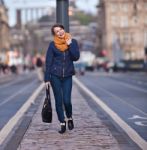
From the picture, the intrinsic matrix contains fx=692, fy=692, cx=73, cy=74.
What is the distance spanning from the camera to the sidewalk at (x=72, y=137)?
38.3ft

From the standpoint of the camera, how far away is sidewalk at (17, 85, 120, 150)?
11.7m

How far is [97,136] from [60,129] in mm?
1217

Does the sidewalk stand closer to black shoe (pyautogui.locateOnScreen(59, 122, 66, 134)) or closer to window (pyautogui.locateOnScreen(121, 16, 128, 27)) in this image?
black shoe (pyautogui.locateOnScreen(59, 122, 66, 134))

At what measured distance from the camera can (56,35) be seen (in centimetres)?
1319

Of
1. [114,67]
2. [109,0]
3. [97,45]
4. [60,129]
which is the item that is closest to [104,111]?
[60,129]

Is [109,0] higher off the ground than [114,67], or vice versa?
[109,0]

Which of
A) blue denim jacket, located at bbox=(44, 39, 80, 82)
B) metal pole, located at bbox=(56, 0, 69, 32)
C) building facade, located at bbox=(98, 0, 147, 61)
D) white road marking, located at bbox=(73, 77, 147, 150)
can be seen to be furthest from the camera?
building facade, located at bbox=(98, 0, 147, 61)

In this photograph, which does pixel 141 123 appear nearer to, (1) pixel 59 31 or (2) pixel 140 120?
(2) pixel 140 120

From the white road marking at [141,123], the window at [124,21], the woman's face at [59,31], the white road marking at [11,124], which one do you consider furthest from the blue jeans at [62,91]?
the window at [124,21]

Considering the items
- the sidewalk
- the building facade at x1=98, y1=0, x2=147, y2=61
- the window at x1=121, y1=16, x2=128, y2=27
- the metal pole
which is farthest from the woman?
the window at x1=121, y1=16, x2=128, y2=27

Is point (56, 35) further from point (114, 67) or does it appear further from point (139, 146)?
point (114, 67)

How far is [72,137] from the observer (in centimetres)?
1288

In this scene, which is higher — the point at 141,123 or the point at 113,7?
the point at 113,7

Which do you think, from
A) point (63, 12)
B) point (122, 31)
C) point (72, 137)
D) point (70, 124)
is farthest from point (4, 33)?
point (72, 137)
